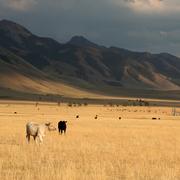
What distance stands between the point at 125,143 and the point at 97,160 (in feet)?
24.1

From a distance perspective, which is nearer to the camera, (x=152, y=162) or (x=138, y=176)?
(x=138, y=176)

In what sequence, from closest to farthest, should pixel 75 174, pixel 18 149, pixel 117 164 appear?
pixel 75 174, pixel 117 164, pixel 18 149

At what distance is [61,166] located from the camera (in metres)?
17.2

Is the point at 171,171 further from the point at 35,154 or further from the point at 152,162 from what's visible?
the point at 35,154

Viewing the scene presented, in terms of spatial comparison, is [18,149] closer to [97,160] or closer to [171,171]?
[97,160]

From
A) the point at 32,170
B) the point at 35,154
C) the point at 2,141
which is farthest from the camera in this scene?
the point at 2,141

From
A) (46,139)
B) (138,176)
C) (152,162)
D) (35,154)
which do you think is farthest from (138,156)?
(46,139)

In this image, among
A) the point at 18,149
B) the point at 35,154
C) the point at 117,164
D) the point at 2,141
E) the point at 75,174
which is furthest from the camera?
the point at 2,141

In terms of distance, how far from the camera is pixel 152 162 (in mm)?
19016

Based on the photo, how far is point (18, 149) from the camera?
72.0ft

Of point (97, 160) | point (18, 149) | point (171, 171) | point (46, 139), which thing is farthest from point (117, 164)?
point (46, 139)

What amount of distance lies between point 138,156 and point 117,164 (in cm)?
278

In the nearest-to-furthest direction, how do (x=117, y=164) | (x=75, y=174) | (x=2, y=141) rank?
1. (x=75, y=174)
2. (x=117, y=164)
3. (x=2, y=141)

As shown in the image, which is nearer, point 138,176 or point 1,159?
point 138,176
